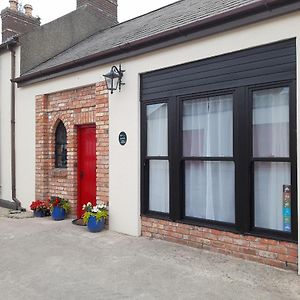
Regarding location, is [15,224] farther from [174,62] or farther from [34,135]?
[174,62]

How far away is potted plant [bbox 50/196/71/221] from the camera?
7.79m

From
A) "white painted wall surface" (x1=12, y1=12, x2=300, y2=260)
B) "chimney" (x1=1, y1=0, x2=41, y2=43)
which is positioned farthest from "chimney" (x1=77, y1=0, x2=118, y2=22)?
"white painted wall surface" (x1=12, y1=12, x2=300, y2=260)

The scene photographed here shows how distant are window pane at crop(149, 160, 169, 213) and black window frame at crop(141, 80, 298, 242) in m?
0.08

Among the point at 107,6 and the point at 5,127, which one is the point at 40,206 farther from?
the point at 107,6

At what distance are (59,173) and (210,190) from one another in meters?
4.31

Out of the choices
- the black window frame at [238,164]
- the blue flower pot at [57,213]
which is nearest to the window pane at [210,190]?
the black window frame at [238,164]

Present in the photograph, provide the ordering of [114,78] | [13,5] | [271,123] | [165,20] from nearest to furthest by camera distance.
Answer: [271,123] < [114,78] < [165,20] < [13,5]

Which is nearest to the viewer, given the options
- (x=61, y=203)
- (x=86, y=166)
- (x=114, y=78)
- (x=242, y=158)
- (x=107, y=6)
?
(x=242, y=158)

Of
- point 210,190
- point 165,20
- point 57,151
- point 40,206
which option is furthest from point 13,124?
point 210,190

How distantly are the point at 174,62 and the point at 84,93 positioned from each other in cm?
266

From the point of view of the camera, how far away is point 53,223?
7465mm

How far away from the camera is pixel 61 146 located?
8578 millimetres

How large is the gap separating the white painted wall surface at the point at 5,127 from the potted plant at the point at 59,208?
7.74 feet

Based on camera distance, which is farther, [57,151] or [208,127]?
[57,151]
